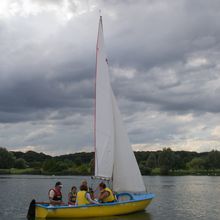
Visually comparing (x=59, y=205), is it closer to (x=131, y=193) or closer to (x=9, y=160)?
(x=131, y=193)

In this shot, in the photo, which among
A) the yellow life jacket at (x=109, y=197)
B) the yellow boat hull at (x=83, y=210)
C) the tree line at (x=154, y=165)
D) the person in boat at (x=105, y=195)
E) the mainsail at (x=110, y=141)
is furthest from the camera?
the tree line at (x=154, y=165)

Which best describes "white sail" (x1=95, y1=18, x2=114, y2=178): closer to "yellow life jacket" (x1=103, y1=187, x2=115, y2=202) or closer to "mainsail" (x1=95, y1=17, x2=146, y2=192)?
"mainsail" (x1=95, y1=17, x2=146, y2=192)

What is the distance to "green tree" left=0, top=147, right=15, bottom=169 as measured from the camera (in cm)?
11607

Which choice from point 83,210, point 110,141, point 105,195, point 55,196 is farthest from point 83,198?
point 110,141

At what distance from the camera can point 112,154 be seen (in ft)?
75.8

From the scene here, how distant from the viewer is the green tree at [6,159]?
116 m

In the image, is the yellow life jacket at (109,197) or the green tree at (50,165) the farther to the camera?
the green tree at (50,165)

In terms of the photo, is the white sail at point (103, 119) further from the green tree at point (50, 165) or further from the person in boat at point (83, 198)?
the green tree at point (50, 165)

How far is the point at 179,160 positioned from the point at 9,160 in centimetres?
4992

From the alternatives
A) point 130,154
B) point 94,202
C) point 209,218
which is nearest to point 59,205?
point 94,202


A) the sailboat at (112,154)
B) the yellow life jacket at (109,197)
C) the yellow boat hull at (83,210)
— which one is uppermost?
the sailboat at (112,154)

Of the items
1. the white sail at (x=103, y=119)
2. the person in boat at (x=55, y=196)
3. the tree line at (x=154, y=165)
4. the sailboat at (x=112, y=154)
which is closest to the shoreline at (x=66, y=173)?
the tree line at (x=154, y=165)

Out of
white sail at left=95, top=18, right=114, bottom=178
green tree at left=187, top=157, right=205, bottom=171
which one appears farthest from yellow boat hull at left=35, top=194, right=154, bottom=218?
green tree at left=187, top=157, right=205, bottom=171

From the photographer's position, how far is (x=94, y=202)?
21141mm
